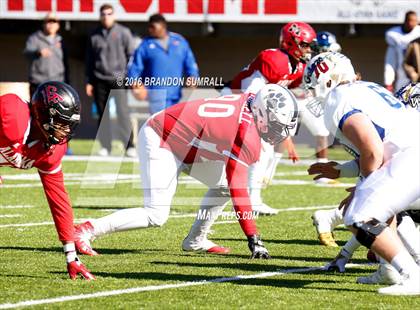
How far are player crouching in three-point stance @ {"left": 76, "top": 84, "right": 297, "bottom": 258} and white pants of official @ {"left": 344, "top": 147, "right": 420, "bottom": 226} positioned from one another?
1.32m

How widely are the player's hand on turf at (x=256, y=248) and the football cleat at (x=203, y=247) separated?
0.47 m

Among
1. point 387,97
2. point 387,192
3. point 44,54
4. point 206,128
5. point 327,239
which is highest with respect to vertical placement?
point 387,97

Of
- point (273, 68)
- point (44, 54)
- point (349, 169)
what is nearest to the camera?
point (349, 169)

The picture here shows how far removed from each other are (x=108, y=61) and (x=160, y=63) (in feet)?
5.37

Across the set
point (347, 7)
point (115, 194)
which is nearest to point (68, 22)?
point (347, 7)

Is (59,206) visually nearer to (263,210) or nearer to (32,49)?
(263,210)

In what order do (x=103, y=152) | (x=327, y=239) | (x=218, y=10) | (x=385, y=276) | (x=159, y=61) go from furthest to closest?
(x=218, y=10) → (x=103, y=152) → (x=159, y=61) → (x=327, y=239) → (x=385, y=276)

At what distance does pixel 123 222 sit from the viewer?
7426 mm

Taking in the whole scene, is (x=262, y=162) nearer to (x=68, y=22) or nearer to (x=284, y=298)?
(x=284, y=298)

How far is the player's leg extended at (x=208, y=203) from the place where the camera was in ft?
25.1

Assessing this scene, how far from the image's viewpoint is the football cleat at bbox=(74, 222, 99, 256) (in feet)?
24.5

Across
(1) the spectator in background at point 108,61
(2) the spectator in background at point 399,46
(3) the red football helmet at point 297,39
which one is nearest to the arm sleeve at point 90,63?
(1) the spectator in background at point 108,61

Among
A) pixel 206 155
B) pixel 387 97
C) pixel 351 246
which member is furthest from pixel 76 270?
pixel 387 97

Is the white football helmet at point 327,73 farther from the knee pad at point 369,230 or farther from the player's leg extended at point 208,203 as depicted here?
the player's leg extended at point 208,203
